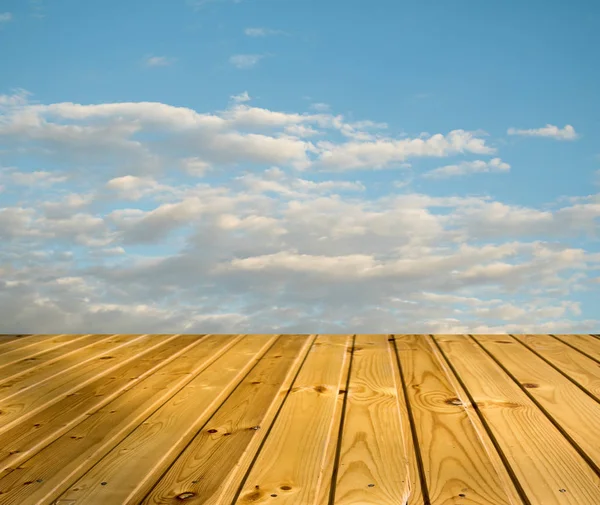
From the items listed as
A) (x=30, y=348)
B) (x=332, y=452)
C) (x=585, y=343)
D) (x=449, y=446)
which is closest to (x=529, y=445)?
(x=449, y=446)

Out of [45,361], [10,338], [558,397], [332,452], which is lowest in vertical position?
[332,452]

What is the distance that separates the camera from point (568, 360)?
2.86m

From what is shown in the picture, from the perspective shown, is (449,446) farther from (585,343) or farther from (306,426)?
(585,343)

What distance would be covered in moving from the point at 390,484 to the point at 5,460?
1051 millimetres

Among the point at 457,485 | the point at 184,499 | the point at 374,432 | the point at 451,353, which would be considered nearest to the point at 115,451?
the point at 184,499

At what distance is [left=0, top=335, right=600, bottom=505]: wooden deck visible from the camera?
146 centimetres

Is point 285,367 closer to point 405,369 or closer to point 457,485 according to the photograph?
point 405,369

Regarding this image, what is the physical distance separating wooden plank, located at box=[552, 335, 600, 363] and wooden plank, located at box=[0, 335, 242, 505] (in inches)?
72.2

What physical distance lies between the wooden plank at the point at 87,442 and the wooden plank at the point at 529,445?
3.55ft

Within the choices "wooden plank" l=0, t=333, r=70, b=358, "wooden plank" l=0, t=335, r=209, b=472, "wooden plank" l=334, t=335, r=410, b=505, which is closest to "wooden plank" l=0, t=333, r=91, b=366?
"wooden plank" l=0, t=333, r=70, b=358

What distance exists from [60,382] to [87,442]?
2.79 ft

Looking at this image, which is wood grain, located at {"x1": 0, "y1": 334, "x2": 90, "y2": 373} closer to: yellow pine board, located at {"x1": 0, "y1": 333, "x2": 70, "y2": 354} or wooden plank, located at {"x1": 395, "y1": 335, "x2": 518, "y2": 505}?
yellow pine board, located at {"x1": 0, "y1": 333, "x2": 70, "y2": 354}

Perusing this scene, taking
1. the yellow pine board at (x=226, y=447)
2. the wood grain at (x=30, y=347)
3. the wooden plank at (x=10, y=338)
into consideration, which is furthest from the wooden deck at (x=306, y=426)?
the wooden plank at (x=10, y=338)

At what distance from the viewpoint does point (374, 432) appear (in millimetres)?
1798
